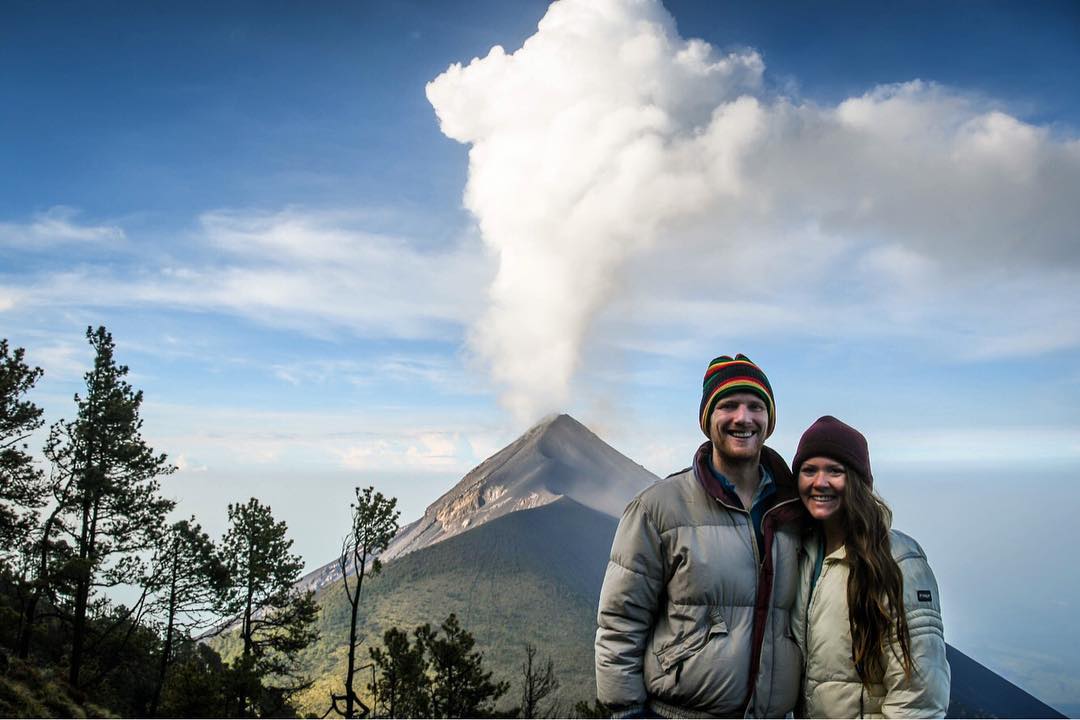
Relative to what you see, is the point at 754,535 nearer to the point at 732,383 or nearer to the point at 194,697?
the point at 732,383

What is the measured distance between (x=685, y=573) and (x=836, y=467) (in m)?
1.02

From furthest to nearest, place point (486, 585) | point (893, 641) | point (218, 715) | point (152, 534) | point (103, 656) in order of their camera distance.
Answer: point (486, 585) → point (103, 656) → point (152, 534) → point (218, 715) → point (893, 641)

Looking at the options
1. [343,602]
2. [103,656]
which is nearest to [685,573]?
[103,656]

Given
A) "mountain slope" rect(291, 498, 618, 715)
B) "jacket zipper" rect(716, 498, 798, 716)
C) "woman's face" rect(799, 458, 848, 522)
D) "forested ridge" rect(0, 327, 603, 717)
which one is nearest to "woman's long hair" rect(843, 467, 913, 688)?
"woman's face" rect(799, 458, 848, 522)

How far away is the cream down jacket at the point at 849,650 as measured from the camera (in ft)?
12.1

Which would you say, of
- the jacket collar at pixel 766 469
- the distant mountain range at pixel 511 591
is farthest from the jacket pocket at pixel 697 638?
the distant mountain range at pixel 511 591

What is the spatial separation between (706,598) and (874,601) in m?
0.83

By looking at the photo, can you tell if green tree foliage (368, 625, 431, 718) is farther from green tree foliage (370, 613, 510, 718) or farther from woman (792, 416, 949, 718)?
woman (792, 416, 949, 718)

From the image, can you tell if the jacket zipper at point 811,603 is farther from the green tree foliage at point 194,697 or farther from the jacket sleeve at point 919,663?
the green tree foliage at point 194,697

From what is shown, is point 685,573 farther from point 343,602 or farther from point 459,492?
point 459,492

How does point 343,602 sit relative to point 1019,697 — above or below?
above

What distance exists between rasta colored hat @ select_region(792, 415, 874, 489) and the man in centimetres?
28

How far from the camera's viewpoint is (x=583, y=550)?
15200cm

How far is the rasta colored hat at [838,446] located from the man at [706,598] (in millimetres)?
284
